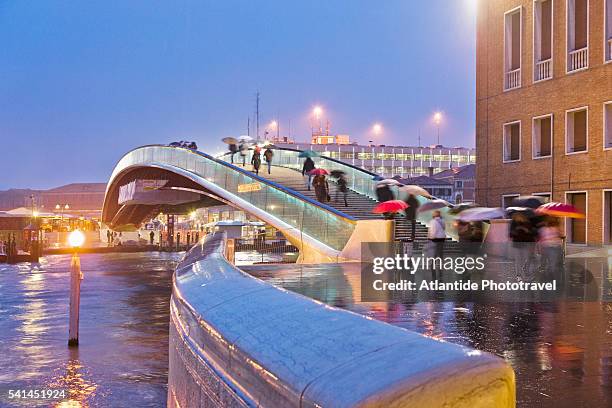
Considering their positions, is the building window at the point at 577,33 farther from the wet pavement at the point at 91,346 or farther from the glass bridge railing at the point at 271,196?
the wet pavement at the point at 91,346

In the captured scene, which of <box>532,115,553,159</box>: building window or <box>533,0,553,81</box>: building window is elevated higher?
<box>533,0,553,81</box>: building window

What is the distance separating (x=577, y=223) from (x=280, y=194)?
11.6m

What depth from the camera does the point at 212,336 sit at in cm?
279

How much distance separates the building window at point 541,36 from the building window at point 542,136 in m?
1.61

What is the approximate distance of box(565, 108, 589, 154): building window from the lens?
2855cm

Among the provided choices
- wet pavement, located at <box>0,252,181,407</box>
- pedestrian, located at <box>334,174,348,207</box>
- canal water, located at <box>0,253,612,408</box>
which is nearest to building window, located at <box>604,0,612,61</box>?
canal water, located at <box>0,253,612,408</box>

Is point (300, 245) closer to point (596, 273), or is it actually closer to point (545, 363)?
point (596, 273)

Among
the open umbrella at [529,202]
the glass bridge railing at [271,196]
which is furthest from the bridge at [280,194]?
the open umbrella at [529,202]

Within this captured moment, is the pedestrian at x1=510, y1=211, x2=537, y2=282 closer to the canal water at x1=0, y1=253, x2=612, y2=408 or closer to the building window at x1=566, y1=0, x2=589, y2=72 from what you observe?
the canal water at x1=0, y1=253, x2=612, y2=408

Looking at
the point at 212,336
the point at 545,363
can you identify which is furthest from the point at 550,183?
the point at 212,336

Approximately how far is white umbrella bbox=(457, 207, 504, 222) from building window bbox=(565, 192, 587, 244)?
18.8 ft

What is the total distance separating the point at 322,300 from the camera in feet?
44.8

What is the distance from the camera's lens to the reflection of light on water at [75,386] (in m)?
7.97

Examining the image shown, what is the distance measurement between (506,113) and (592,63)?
223 inches
